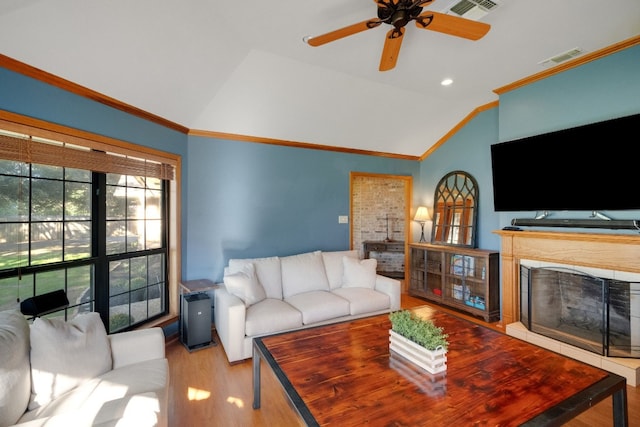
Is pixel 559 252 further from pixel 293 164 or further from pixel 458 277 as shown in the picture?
pixel 293 164

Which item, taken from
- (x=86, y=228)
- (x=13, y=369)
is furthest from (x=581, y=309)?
(x=86, y=228)

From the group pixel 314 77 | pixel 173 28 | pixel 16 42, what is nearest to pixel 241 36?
pixel 173 28

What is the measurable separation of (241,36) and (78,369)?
104 inches

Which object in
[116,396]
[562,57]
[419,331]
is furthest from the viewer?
[562,57]

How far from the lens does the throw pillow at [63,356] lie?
1541 millimetres

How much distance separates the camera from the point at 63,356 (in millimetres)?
1621

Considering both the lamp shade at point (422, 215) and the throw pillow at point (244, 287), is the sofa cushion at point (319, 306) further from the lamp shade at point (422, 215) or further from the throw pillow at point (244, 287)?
the lamp shade at point (422, 215)

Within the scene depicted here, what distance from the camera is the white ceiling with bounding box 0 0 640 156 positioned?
199 centimetres

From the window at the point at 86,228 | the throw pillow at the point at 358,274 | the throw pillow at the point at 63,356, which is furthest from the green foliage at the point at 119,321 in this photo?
the throw pillow at the point at 358,274

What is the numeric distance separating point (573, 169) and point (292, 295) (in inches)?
125

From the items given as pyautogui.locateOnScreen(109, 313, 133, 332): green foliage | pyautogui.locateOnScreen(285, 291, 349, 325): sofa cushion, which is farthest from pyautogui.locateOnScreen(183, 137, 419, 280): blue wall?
pyautogui.locateOnScreen(285, 291, 349, 325): sofa cushion

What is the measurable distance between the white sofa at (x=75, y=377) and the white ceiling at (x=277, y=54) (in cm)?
175

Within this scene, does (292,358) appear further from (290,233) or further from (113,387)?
(290,233)

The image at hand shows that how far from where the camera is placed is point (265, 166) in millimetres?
3955
